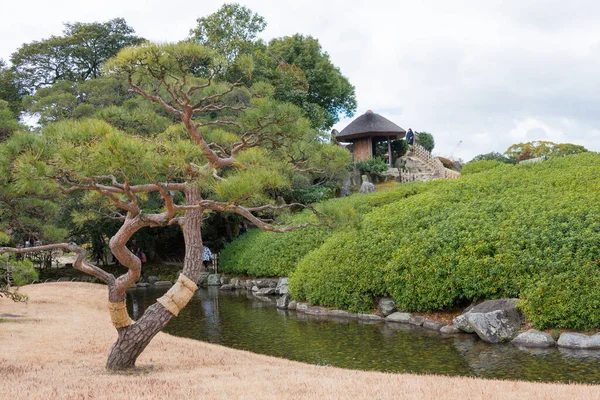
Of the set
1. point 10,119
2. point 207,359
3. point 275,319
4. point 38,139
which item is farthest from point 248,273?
point 38,139

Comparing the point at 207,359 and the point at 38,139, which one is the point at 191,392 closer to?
the point at 207,359

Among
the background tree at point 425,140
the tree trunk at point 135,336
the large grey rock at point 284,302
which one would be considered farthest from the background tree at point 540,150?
the tree trunk at point 135,336

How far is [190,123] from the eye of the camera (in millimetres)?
7059

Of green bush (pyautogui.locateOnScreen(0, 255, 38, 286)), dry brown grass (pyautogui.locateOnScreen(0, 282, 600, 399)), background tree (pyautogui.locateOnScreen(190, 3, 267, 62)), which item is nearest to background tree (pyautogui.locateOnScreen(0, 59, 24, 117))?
background tree (pyautogui.locateOnScreen(190, 3, 267, 62))

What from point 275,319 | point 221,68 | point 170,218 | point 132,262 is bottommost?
point 275,319

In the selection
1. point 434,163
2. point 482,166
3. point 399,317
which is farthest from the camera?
point 434,163

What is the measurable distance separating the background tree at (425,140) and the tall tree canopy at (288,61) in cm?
633

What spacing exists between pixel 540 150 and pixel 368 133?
13.1m

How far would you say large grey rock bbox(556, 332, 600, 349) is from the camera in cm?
811

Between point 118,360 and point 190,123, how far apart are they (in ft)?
10.1

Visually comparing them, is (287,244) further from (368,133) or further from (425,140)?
(425,140)

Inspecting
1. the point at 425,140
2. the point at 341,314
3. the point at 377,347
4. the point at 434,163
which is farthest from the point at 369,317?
the point at 425,140

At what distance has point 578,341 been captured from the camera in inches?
324

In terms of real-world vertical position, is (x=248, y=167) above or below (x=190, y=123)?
below
